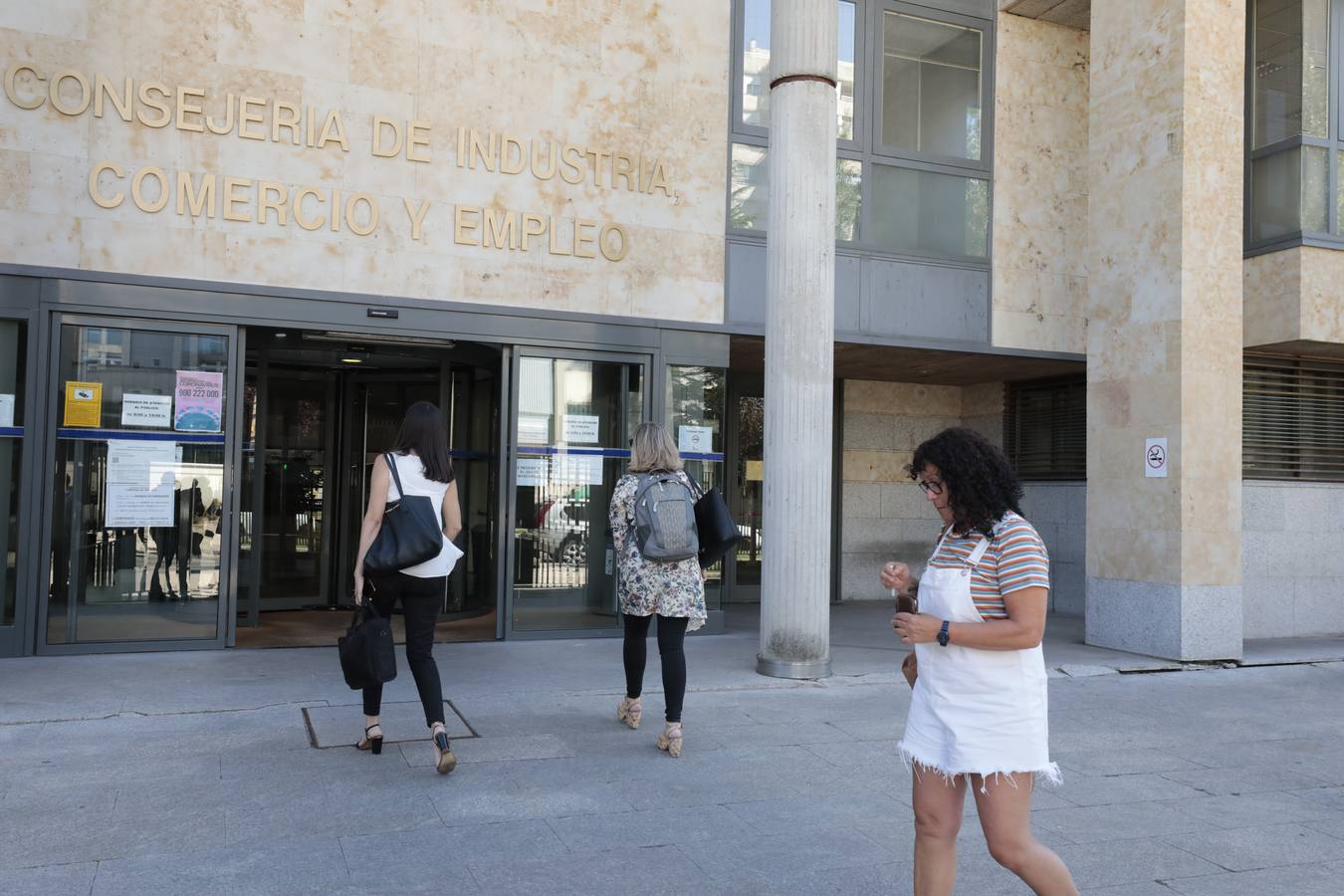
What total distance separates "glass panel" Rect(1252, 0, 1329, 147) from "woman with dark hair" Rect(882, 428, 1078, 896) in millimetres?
9975

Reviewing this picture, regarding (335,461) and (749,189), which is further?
(335,461)

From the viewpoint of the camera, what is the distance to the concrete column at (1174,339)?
30.9ft

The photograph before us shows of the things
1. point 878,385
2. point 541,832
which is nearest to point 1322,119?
point 878,385

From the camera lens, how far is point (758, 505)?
44.4 ft

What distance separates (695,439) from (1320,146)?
6.88m

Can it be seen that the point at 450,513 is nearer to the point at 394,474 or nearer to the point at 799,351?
the point at 394,474

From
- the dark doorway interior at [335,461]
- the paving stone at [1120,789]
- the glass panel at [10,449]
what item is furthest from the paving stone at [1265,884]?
the glass panel at [10,449]

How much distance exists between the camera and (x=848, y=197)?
11.1 metres

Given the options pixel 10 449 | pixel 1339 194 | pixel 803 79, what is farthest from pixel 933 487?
pixel 1339 194

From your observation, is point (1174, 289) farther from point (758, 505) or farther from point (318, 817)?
point (318, 817)

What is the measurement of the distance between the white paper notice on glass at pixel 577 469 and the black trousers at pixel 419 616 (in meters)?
4.47

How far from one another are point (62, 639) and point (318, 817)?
4.80m

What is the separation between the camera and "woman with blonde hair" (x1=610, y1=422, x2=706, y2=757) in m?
5.83

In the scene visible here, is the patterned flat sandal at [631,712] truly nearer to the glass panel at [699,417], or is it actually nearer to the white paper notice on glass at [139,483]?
Result: the glass panel at [699,417]
